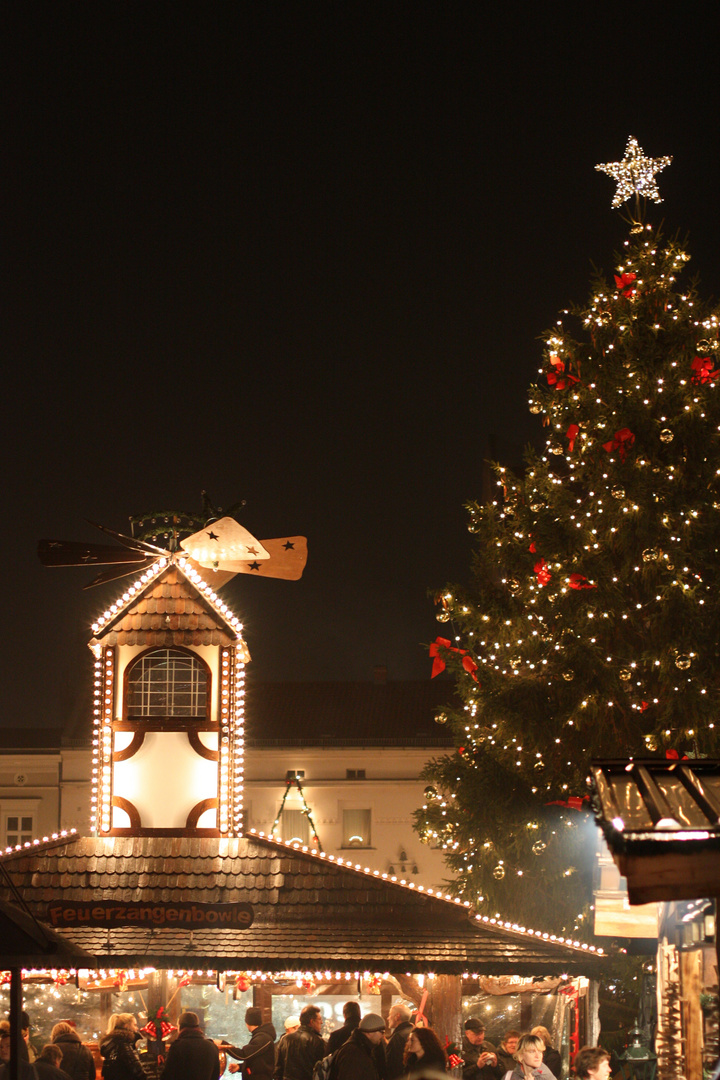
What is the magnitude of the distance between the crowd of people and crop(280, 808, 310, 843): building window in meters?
24.8

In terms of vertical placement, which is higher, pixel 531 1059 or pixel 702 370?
pixel 702 370

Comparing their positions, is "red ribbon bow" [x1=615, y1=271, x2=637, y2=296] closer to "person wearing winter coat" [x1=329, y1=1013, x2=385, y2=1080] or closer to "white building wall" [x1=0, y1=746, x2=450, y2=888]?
"person wearing winter coat" [x1=329, y1=1013, x2=385, y2=1080]

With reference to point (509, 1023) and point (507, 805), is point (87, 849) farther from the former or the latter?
point (509, 1023)

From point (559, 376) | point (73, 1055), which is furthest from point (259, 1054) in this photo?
point (559, 376)

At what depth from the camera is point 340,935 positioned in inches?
487

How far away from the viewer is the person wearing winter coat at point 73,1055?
11.6 m

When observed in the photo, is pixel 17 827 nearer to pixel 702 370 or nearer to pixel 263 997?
pixel 263 997

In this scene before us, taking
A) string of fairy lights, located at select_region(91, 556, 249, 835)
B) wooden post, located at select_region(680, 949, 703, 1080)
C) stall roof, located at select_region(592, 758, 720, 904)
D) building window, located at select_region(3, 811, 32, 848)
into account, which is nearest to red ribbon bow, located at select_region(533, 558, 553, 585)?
string of fairy lights, located at select_region(91, 556, 249, 835)

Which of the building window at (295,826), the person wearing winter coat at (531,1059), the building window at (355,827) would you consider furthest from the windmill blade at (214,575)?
the building window at (295,826)

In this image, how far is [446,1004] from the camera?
1207 cm

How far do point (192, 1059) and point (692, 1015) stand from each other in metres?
6.23

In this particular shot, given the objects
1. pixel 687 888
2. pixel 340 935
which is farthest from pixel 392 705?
pixel 687 888

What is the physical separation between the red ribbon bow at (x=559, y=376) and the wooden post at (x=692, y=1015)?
8469mm

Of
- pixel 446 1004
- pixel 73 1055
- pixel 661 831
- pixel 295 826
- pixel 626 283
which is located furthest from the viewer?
pixel 295 826
